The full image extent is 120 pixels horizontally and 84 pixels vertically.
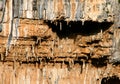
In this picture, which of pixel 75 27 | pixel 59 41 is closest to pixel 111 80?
pixel 75 27

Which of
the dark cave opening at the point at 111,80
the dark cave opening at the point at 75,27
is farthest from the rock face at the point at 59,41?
the dark cave opening at the point at 111,80

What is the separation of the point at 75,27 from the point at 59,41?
66cm

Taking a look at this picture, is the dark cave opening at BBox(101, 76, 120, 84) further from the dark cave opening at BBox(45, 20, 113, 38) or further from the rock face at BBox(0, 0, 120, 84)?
the dark cave opening at BBox(45, 20, 113, 38)

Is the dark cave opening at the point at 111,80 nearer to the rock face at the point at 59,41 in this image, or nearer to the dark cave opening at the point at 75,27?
the rock face at the point at 59,41

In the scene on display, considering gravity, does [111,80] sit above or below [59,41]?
below

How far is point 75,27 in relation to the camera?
13.1m

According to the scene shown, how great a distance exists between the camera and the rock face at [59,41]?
40.2 ft

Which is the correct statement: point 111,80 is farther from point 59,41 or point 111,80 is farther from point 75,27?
point 59,41

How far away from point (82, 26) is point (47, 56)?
1.39 m

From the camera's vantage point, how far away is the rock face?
12.2 meters

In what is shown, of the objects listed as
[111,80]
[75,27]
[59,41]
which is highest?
[75,27]

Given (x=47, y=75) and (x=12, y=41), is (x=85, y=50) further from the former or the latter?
(x=12, y=41)

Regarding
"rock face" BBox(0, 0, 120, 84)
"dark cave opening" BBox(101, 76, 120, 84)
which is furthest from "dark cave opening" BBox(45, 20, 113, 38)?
"dark cave opening" BBox(101, 76, 120, 84)

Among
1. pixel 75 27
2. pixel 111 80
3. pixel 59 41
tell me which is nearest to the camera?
pixel 59 41
